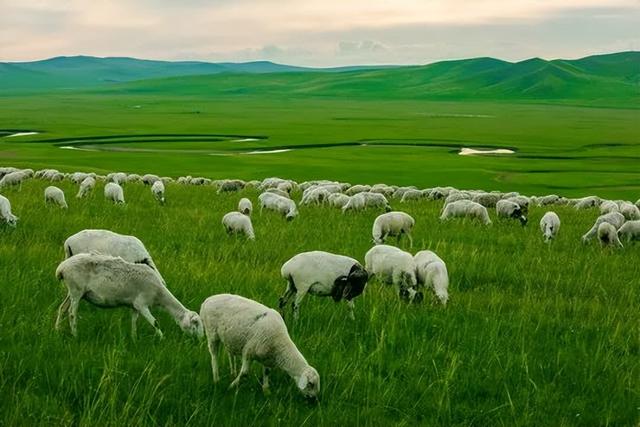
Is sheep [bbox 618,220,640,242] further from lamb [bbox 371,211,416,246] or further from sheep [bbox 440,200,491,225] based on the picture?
lamb [bbox 371,211,416,246]

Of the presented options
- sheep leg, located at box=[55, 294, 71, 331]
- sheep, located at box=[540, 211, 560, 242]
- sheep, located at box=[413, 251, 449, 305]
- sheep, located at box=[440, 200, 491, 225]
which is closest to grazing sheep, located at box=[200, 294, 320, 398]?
sheep leg, located at box=[55, 294, 71, 331]

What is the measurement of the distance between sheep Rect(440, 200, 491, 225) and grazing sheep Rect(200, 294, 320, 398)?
1516cm

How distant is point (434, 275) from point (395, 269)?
624mm

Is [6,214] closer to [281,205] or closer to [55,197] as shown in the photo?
[55,197]

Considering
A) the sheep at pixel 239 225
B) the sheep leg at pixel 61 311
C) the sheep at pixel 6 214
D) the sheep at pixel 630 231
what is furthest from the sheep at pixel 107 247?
the sheep at pixel 630 231

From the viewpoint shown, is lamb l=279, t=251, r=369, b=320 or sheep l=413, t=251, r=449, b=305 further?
sheep l=413, t=251, r=449, b=305

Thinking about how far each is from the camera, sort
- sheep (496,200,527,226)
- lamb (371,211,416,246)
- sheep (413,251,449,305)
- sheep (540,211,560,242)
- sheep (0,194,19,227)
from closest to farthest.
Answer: sheep (413,251,449,305) < sheep (0,194,19,227) < lamb (371,211,416,246) < sheep (540,211,560,242) < sheep (496,200,527,226)

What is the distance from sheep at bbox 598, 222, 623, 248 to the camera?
16938 mm

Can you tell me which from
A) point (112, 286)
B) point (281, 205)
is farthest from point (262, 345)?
point (281, 205)

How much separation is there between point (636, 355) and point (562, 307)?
190cm

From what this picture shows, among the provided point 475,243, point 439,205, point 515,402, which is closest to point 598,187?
point 439,205

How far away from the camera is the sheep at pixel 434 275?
1013 centimetres

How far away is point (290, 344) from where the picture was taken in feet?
20.8

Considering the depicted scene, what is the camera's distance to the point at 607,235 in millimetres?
17031
